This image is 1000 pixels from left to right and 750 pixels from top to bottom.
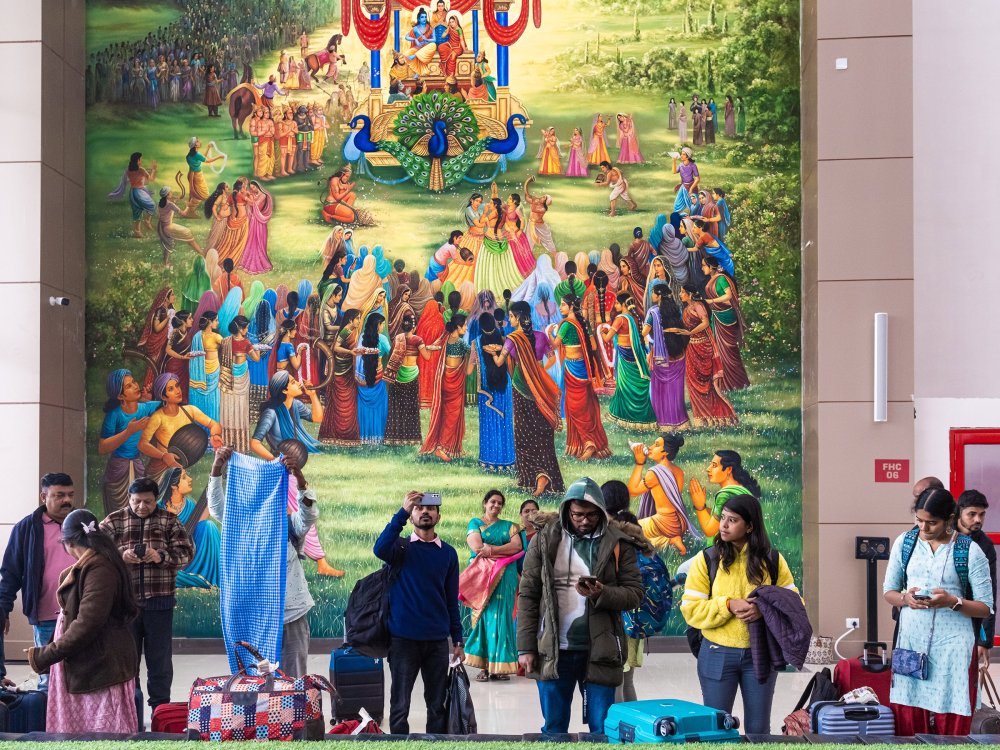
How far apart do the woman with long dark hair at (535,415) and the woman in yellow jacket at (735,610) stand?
5.71m

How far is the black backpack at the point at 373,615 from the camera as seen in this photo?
5871mm

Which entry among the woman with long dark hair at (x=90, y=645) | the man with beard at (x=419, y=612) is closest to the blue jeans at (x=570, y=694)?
the man with beard at (x=419, y=612)

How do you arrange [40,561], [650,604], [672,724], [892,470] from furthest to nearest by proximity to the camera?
[892,470] < [40,561] < [650,604] < [672,724]

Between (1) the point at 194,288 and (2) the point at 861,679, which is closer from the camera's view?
(2) the point at 861,679

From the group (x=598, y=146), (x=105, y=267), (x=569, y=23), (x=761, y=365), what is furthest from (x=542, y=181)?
(x=105, y=267)

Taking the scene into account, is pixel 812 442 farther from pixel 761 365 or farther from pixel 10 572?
pixel 10 572

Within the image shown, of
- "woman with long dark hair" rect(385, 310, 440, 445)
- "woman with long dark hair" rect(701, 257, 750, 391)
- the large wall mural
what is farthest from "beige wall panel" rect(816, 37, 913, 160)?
"woman with long dark hair" rect(385, 310, 440, 445)

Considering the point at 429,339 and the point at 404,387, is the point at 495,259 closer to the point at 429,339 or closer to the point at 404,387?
the point at 429,339

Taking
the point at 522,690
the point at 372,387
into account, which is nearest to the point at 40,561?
the point at 522,690

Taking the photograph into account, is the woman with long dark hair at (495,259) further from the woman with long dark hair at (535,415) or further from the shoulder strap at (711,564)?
the shoulder strap at (711,564)

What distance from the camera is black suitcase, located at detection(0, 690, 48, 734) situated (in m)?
5.27

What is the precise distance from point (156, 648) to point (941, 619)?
4.75 metres

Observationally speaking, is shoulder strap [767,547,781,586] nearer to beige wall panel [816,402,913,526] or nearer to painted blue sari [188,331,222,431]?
beige wall panel [816,402,913,526]

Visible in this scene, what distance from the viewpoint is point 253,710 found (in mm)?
4941
